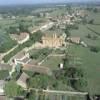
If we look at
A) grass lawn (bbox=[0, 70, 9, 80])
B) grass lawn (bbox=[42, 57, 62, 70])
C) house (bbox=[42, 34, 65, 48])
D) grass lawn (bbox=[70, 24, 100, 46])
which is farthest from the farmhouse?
grass lawn (bbox=[70, 24, 100, 46])

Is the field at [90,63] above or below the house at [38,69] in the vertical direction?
below

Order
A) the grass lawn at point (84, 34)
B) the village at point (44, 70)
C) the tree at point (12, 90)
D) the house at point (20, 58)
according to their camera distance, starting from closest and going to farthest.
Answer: the tree at point (12, 90) < the village at point (44, 70) < the house at point (20, 58) < the grass lawn at point (84, 34)

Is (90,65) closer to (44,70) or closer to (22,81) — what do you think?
(44,70)

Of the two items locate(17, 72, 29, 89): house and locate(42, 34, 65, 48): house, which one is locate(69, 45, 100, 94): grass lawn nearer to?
locate(42, 34, 65, 48): house

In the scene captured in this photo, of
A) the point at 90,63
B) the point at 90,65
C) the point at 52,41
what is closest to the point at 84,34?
the point at 52,41

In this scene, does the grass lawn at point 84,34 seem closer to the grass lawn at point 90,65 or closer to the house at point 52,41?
Result: the grass lawn at point 90,65

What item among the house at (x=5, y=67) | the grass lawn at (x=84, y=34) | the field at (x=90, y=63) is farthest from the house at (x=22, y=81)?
the grass lawn at (x=84, y=34)
